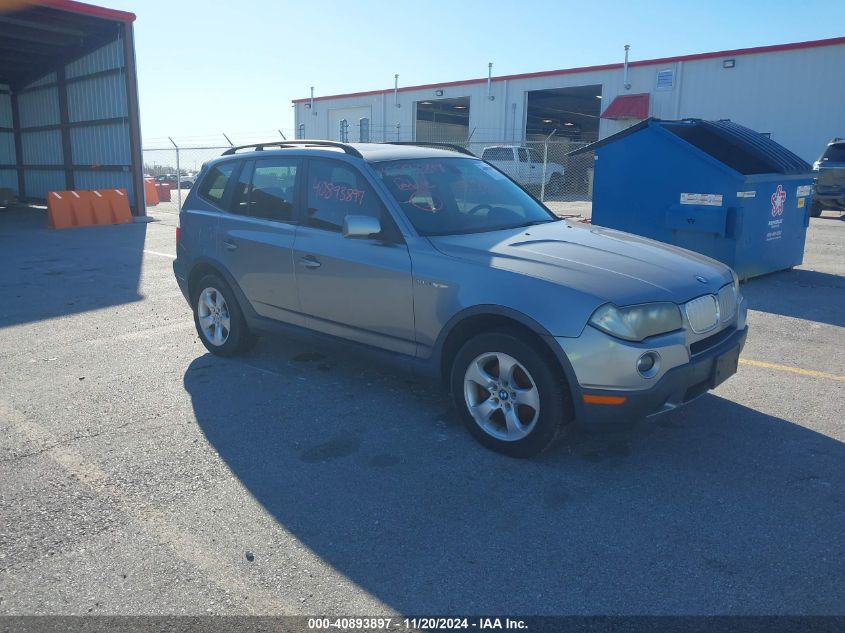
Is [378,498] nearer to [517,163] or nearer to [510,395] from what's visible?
[510,395]

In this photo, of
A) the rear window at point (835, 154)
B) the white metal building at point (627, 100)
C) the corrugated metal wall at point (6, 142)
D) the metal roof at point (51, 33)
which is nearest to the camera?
the metal roof at point (51, 33)

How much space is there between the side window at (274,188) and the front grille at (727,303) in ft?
9.74

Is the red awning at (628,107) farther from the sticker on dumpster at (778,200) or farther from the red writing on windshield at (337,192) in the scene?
the red writing on windshield at (337,192)

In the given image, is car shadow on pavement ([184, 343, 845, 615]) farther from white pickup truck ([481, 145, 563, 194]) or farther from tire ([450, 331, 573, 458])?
white pickup truck ([481, 145, 563, 194])

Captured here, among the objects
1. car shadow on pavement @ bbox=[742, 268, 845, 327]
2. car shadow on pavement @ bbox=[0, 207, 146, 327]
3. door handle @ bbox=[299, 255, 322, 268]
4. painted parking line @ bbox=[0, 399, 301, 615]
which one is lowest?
painted parking line @ bbox=[0, 399, 301, 615]

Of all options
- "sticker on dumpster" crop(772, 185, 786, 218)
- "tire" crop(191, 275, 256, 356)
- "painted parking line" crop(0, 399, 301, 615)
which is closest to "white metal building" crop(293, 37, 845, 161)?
"sticker on dumpster" crop(772, 185, 786, 218)

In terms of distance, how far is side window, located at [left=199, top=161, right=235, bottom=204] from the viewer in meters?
5.79

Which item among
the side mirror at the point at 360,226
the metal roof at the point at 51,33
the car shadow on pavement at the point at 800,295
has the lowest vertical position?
the car shadow on pavement at the point at 800,295

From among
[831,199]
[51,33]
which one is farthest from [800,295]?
[51,33]

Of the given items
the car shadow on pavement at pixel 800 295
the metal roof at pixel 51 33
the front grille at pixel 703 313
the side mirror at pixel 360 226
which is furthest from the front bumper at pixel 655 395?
the metal roof at pixel 51 33

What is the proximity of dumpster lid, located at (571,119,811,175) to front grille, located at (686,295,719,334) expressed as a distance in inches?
211

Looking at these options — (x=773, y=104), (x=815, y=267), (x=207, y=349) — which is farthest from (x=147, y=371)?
(x=773, y=104)

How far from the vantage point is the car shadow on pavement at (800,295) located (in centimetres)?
744

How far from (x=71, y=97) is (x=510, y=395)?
21.2 m
